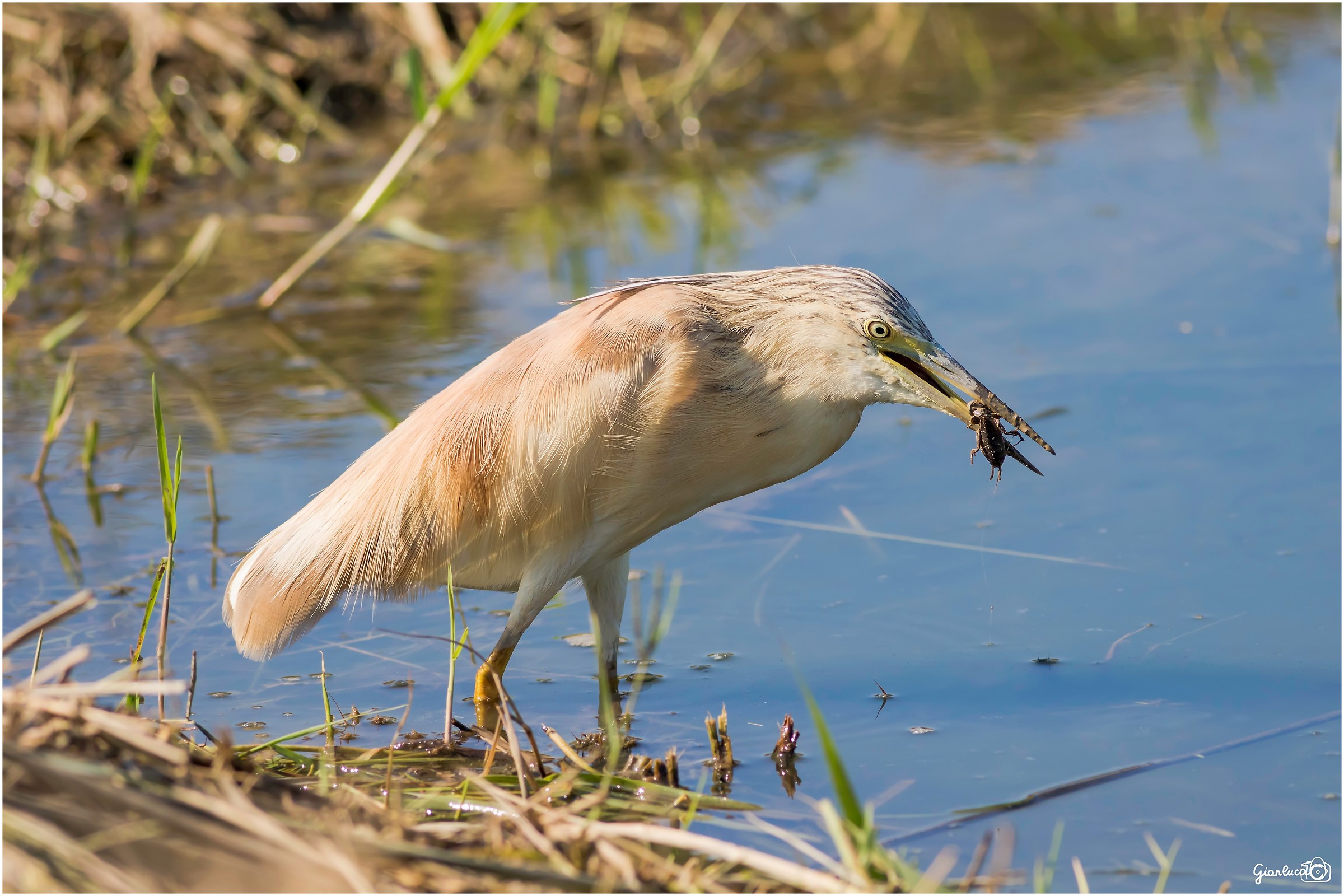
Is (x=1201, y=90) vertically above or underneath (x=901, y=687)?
above

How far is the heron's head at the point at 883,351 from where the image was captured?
12.7 ft

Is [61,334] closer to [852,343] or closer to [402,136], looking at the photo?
[402,136]

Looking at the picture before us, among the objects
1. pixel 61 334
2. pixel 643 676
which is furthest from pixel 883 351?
pixel 61 334

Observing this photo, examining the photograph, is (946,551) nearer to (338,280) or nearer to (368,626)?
(368,626)

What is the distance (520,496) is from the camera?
414cm

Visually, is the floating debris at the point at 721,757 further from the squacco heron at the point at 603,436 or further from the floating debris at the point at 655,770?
the squacco heron at the point at 603,436

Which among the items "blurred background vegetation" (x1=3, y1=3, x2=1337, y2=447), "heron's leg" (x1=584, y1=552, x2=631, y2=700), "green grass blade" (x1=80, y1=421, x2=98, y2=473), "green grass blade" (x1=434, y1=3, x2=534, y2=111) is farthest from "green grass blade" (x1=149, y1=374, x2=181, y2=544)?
"blurred background vegetation" (x1=3, y1=3, x2=1337, y2=447)

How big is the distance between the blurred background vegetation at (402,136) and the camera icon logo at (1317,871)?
4.02 metres

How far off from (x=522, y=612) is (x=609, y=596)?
0.34 metres

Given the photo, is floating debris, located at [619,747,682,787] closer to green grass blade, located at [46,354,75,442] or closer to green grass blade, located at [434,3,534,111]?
green grass blade, located at [434,3,534,111]

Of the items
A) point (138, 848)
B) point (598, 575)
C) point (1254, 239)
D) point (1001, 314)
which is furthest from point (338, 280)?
point (138, 848)

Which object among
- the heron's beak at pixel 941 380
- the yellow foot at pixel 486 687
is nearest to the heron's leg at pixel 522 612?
the yellow foot at pixel 486 687

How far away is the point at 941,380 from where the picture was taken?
390cm

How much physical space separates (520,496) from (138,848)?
1605 millimetres
